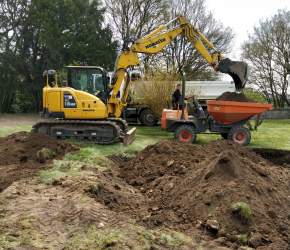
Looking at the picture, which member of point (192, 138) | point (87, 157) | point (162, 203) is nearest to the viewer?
point (162, 203)

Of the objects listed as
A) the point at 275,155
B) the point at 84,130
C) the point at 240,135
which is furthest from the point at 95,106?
the point at 275,155

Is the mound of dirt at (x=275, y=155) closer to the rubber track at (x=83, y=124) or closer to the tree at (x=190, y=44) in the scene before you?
the rubber track at (x=83, y=124)

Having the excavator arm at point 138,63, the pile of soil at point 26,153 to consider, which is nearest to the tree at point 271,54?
the excavator arm at point 138,63

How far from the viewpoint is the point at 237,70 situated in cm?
1442

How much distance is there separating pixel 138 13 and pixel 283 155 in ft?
66.9

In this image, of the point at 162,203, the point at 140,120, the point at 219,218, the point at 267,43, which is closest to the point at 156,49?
the point at 140,120

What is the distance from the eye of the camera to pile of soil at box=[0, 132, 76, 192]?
9.12 m

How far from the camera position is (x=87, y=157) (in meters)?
10.5

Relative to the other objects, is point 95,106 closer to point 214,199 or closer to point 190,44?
point 214,199

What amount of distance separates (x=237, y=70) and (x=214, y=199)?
8.32m

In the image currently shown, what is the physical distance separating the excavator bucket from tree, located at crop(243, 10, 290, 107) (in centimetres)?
1729

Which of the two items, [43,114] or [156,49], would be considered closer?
[43,114]

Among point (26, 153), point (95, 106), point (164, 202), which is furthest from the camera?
point (95, 106)

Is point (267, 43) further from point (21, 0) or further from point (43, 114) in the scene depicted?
point (43, 114)
